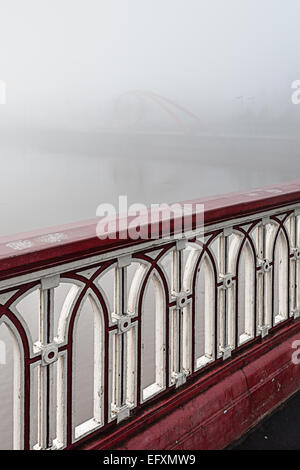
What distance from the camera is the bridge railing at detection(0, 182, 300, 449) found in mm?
814

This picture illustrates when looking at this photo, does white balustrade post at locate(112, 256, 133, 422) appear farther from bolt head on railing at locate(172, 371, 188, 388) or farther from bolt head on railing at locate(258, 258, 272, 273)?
bolt head on railing at locate(258, 258, 272, 273)

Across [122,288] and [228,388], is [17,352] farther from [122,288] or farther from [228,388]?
[228,388]

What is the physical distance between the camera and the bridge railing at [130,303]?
0.81 m

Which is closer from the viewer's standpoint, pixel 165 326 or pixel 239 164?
pixel 165 326

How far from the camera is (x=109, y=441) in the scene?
0.94m

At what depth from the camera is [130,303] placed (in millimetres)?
975

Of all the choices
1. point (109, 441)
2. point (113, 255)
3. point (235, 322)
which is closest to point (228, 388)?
point (235, 322)

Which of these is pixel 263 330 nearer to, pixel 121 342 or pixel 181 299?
pixel 181 299

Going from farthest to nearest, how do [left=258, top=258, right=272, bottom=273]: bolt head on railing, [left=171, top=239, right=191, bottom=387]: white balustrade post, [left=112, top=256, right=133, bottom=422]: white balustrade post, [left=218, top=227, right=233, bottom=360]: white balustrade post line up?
[left=258, top=258, right=272, bottom=273]: bolt head on railing
[left=218, top=227, right=233, bottom=360]: white balustrade post
[left=171, top=239, right=191, bottom=387]: white balustrade post
[left=112, top=256, right=133, bottom=422]: white balustrade post

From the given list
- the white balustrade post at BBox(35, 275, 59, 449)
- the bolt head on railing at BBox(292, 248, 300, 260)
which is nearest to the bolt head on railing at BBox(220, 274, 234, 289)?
the bolt head on railing at BBox(292, 248, 300, 260)

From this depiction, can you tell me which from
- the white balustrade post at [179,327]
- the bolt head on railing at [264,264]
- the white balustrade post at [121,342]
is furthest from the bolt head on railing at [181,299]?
the bolt head on railing at [264,264]

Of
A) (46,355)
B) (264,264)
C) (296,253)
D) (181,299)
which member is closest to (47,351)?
(46,355)

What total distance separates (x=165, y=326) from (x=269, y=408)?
36cm

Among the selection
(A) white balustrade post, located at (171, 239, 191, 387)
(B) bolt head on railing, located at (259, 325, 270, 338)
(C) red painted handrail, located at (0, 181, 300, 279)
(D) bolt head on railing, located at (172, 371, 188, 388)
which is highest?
(C) red painted handrail, located at (0, 181, 300, 279)
